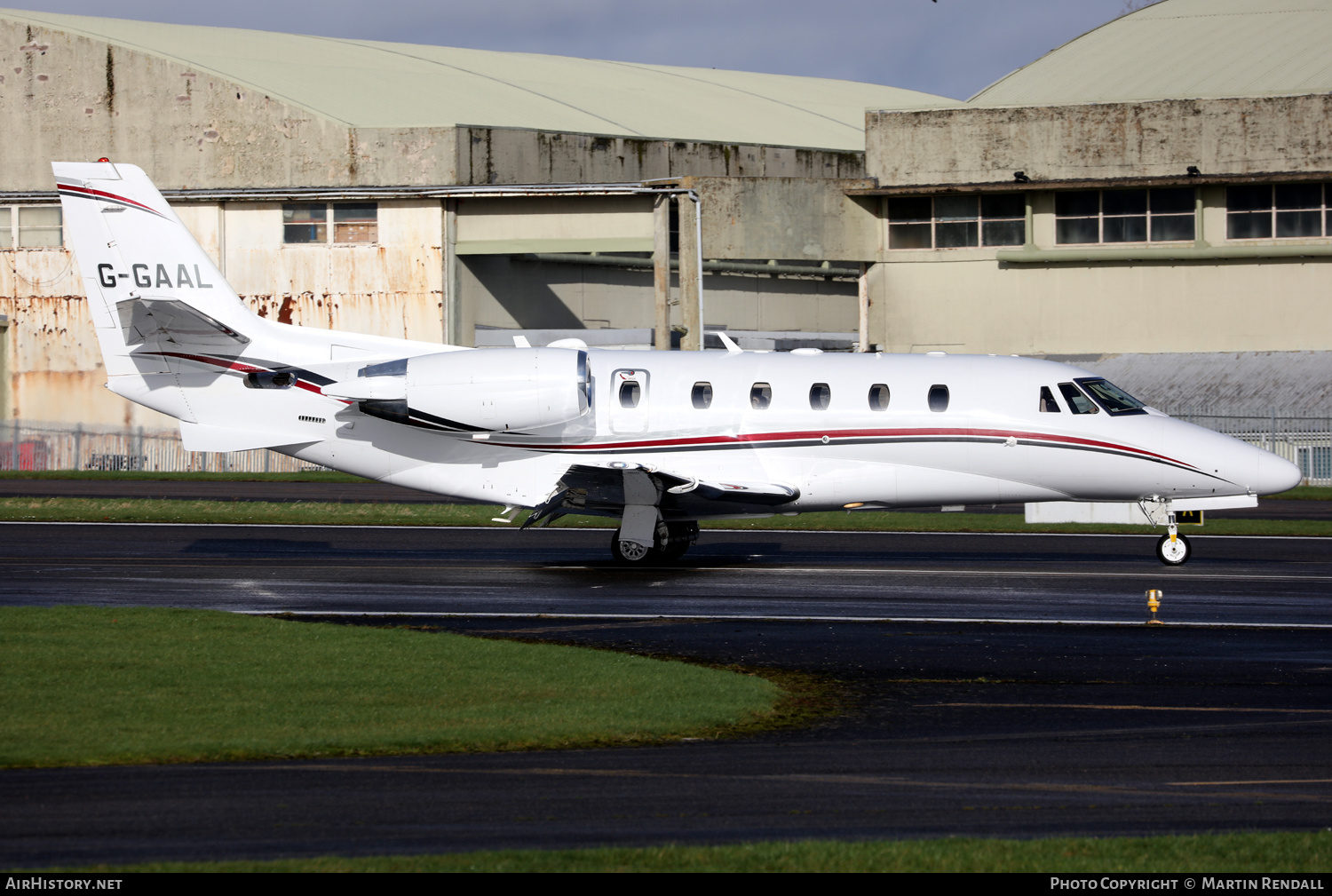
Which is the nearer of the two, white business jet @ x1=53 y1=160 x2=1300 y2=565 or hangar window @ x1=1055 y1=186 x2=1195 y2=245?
white business jet @ x1=53 y1=160 x2=1300 y2=565

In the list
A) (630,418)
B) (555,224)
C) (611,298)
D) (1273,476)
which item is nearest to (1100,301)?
(611,298)

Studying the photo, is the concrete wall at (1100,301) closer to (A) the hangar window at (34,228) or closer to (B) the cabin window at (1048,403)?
(B) the cabin window at (1048,403)

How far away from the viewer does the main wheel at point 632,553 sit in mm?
22266

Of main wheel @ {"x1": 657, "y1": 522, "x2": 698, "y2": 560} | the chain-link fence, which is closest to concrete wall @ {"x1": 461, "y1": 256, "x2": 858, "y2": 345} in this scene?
the chain-link fence

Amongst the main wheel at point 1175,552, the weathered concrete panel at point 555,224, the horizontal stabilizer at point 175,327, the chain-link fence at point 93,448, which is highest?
the weathered concrete panel at point 555,224

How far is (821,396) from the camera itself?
72.6 ft

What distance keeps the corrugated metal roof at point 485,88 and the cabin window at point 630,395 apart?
28.9m

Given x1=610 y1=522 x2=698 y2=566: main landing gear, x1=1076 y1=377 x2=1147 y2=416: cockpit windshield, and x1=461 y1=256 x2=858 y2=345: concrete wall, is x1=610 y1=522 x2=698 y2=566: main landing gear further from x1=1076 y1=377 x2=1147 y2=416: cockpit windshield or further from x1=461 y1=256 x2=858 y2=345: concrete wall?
x1=461 y1=256 x2=858 y2=345: concrete wall

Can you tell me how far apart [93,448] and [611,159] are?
20792mm

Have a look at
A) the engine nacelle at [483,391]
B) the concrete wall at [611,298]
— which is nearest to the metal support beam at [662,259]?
the concrete wall at [611,298]

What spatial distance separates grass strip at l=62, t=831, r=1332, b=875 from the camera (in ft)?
25.4

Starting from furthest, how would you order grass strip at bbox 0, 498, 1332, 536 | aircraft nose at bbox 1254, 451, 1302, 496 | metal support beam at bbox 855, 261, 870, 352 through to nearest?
metal support beam at bbox 855, 261, 870, 352 < grass strip at bbox 0, 498, 1332, 536 < aircraft nose at bbox 1254, 451, 1302, 496

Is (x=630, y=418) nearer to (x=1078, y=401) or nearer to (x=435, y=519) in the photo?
(x=1078, y=401)

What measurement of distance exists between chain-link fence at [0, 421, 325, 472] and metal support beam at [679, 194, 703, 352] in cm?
1391
